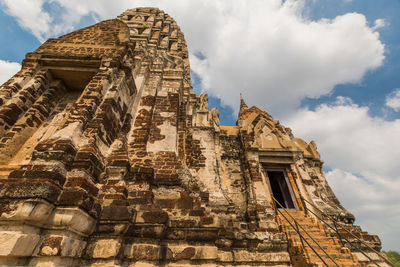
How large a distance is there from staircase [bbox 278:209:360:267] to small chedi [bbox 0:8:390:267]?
1.5 inches

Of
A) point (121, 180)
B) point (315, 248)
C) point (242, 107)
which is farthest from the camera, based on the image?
point (242, 107)

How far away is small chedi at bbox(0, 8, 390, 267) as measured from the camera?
2111 millimetres

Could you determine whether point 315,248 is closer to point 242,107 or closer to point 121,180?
point 121,180

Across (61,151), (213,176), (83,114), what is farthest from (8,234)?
(213,176)

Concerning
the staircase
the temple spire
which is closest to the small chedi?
the staircase

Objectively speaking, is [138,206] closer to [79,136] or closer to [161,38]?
[79,136]

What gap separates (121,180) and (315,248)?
6.44 meters

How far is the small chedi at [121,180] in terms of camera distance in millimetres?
2111

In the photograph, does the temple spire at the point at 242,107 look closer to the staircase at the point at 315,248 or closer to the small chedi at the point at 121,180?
the small chedi at the point at 121,180

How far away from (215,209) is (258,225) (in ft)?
6.30

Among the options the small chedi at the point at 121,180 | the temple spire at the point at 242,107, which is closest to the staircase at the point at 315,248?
the small chedi at the point at 121,180

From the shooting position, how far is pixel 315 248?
5.62 metres

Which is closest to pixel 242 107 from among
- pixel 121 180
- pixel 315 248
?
pixel 315 248

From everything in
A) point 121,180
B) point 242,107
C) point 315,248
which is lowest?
point 315,248
